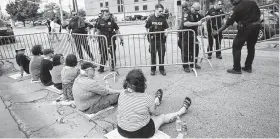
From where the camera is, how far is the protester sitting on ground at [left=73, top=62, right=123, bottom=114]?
3.69 m

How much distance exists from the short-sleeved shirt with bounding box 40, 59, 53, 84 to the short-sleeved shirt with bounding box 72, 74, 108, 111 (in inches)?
76.1

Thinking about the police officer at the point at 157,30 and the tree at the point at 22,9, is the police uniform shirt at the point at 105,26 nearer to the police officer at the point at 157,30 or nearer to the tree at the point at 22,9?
the police officer at the point at 157,30

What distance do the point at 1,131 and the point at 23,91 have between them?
7.07 feet

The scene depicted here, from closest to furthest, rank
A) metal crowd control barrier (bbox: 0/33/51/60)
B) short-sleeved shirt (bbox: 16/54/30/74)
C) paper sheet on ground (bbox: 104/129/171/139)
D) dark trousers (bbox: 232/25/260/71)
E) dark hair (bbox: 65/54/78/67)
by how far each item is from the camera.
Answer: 1. paper sheet on ground (bbox: 104/129/171/139)
2. dark hair (bbox: 65/54/78/67)
3. dark trousers (bbox: 232/25/260/71)
4. short-sleeved shirt (bbox: 16/54/30/74)
5. metal crowd control barrier (bbox: 0/33/51/60)

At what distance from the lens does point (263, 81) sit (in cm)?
490

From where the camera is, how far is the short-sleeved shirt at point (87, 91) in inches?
144

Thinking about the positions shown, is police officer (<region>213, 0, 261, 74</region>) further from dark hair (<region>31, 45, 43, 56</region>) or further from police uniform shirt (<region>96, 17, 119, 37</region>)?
dark hair (<region>31, 45, 43, 56</region>)

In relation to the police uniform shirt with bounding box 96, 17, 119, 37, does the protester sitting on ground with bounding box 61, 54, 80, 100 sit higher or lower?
lower

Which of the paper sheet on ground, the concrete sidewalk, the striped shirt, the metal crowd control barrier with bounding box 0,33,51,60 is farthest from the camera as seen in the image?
the metal crowd control barrier with bounding box 0,33,51,60

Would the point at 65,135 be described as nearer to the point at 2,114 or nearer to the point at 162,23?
the point at 2,114

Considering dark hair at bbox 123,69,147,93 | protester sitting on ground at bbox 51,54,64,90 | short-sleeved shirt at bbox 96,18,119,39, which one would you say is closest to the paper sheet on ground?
dark hair at bbox 123,69,147,93

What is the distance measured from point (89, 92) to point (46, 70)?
7.54ft

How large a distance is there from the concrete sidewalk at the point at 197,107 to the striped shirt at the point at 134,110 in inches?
25.6

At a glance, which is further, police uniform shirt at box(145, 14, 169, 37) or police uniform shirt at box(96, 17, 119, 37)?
police uniform shirt at box(96, 17, 119, 37)
